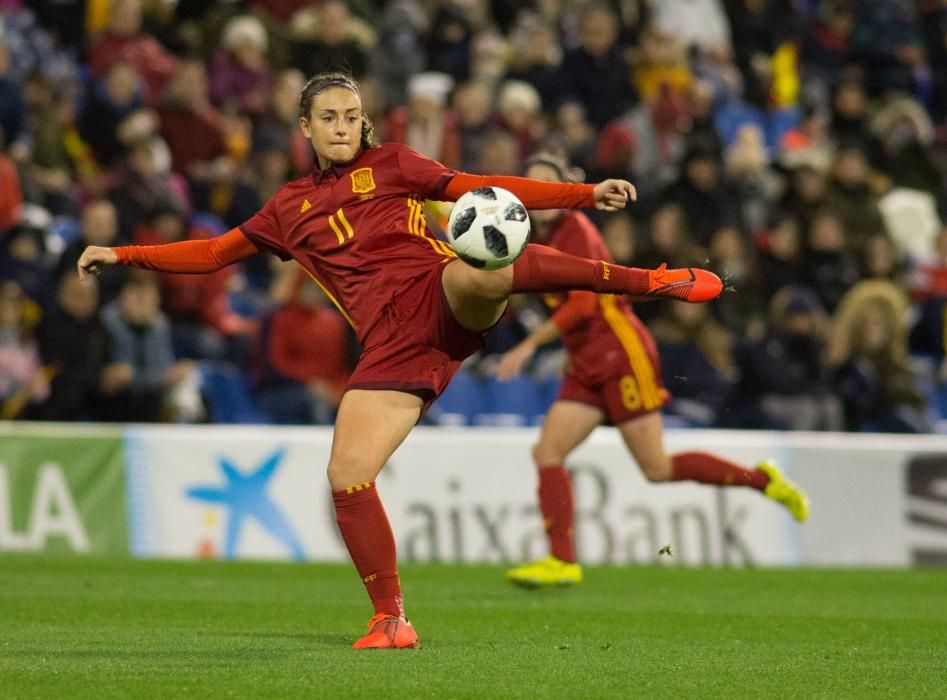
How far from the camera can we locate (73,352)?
1398cm

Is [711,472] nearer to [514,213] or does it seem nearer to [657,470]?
[657,470]

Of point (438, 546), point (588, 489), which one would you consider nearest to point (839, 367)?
point (588, 489)

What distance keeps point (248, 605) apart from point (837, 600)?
11.6 ft

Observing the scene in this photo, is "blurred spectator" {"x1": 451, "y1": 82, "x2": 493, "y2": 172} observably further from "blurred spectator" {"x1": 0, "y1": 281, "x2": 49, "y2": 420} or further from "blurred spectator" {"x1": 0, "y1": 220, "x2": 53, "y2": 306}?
"blurred spectator" {"x1": 0, "y1": 281, "x2": 49, "y2": 420}

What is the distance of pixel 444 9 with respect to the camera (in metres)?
19.1

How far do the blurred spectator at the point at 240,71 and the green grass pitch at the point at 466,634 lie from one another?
20.4ft

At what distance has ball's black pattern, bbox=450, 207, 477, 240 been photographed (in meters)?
6.74

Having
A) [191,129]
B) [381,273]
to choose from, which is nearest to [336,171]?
[381,273]

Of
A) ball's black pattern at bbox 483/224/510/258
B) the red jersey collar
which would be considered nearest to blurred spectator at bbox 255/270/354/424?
the red jersey collar

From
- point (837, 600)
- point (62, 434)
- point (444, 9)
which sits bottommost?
point (837, 600)

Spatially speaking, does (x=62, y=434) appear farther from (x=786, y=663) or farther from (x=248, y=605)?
(x=786, y=663)

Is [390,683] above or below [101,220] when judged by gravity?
below

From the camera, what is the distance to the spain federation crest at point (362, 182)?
739cm

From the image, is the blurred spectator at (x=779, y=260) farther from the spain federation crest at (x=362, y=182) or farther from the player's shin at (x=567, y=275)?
the player's shin at (x=567, y=275)
